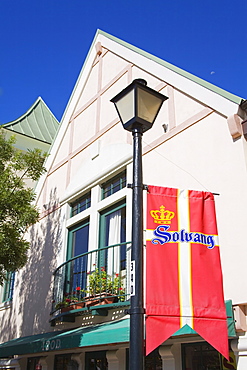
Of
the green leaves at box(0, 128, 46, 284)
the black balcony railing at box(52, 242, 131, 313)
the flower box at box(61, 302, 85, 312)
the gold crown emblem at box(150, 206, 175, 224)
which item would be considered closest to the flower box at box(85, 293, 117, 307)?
the black balcony railing at box(52, 242, 131, 313)

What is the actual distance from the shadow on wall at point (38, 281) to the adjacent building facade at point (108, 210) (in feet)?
0.10

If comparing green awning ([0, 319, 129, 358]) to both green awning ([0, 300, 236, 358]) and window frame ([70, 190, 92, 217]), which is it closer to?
green awning ([0, 300, 236, 358])

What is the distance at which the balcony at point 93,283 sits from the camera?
873 cm

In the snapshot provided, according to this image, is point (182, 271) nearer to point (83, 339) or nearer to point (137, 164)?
point (137, 164)

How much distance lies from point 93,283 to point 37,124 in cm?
1164

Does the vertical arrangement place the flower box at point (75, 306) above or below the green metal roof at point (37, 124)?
below

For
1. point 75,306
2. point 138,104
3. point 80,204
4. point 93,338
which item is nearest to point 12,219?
point 80,204

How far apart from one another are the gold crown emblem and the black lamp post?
0.45m

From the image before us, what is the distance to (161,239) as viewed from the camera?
5.01 m

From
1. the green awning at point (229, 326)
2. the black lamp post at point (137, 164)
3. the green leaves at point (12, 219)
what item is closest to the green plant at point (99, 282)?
the green leaves at point (12, 219)

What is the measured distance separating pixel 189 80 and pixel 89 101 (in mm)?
4547

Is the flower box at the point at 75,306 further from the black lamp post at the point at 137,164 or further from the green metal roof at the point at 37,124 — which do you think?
the green metal roof at the point at 37,124

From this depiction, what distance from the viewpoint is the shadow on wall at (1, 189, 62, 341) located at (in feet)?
38.1

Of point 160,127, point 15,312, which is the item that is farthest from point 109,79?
point 15,312
